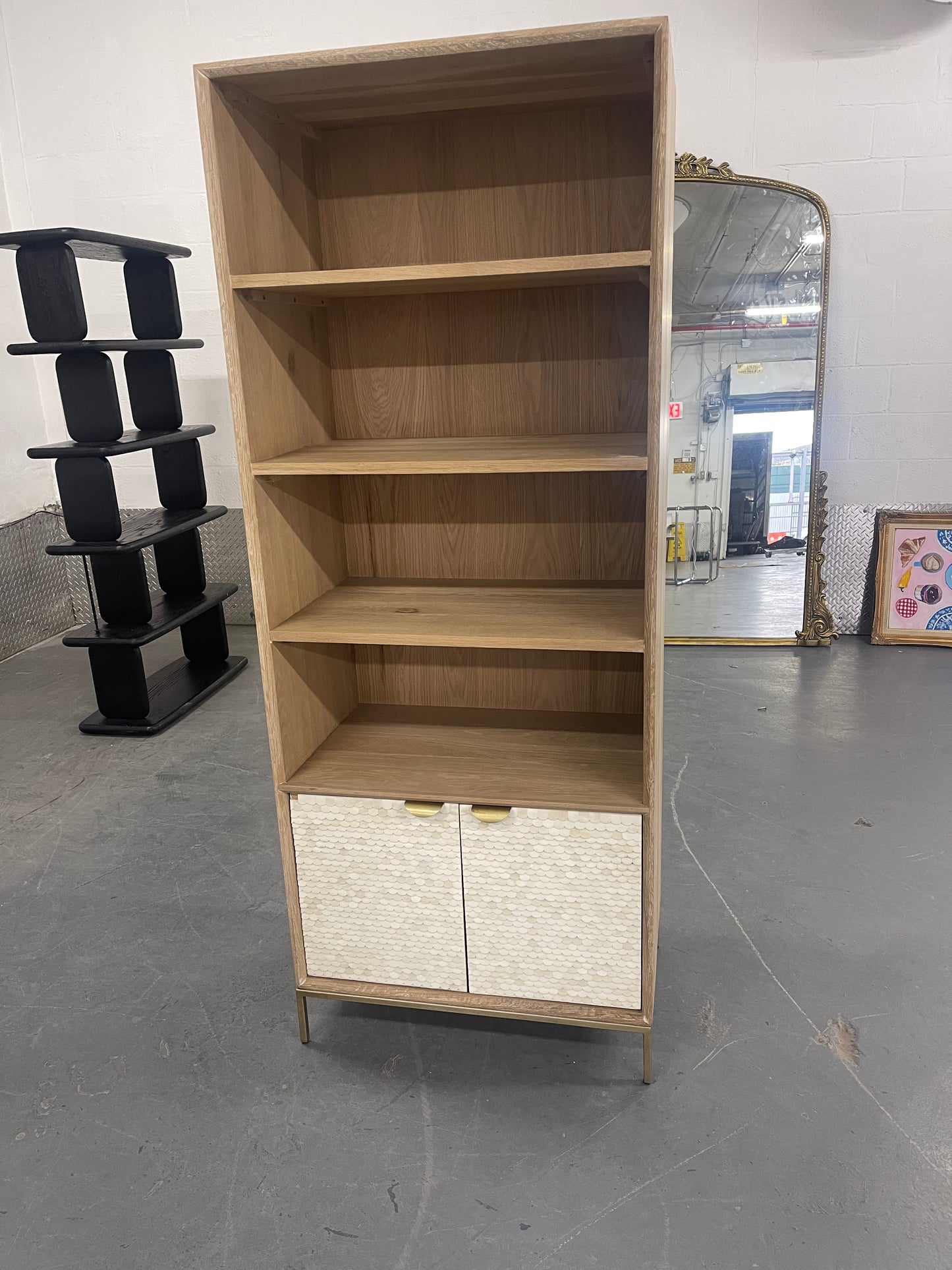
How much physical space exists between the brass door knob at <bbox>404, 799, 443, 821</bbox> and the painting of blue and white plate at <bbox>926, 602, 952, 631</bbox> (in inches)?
139

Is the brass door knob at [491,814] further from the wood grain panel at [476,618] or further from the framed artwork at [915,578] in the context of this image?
the framed artwork at [915,578]

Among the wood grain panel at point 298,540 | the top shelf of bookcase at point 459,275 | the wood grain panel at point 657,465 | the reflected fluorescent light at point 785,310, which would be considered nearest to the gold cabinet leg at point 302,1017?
the wood grain panel at point 657,465

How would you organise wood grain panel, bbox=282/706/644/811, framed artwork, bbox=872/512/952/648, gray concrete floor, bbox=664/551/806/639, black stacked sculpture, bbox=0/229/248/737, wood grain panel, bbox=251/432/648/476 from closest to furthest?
wood grain panel, bbox=251/432/648/476
wood grain panel, bbox=282/706/644/811
black stacked sculpture, bbox=0/229/248/737
framed artwork, bbox=872/512/952/648
gray concrete floor, bbox=664/551/806/639

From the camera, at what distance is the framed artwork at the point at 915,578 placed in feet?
14.6

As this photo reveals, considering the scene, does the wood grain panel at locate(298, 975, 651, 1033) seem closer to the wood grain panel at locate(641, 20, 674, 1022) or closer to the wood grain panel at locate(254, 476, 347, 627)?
the wood grain panel at locate(641, 20, 674, 1022)

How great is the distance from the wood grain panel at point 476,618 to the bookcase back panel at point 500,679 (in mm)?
182

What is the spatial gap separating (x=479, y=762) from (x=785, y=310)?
324 centimetres

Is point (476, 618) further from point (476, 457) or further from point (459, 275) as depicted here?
point (459, 275)

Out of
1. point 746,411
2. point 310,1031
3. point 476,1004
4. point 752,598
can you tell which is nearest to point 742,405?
point 746,411

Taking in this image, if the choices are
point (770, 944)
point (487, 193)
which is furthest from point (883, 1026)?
point (487, 193)

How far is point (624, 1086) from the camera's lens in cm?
192

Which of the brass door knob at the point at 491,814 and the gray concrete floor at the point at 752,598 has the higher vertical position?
the brass door knob at the point at 491,814

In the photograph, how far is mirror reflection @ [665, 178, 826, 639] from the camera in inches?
166

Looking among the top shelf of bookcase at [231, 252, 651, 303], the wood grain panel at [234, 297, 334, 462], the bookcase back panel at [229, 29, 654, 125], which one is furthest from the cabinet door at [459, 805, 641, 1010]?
the bookcase back panel at [229, 29, 654, 125]
